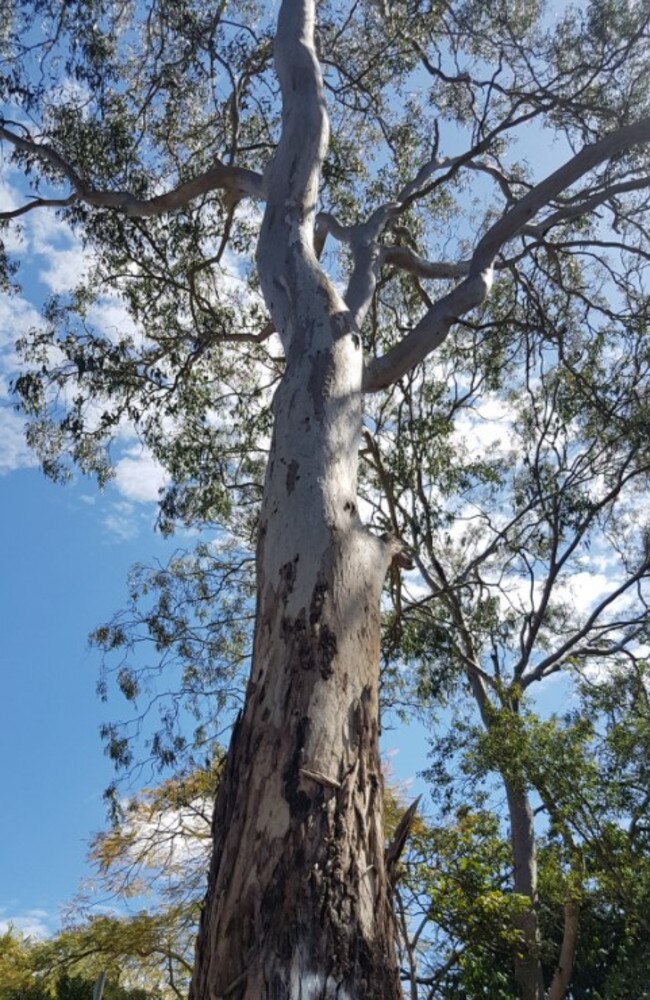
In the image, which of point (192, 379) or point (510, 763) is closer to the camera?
point (510, 763)

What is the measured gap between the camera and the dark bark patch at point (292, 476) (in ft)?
12.0

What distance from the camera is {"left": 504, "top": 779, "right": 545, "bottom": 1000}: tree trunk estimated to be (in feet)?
23.9

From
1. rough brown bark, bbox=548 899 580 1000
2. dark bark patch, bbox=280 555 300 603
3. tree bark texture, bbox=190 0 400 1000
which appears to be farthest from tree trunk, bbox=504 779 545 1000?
dark bark patch, bbox=280 555 300 603

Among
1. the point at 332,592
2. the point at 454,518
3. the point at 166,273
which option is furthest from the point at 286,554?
the point at 454,518

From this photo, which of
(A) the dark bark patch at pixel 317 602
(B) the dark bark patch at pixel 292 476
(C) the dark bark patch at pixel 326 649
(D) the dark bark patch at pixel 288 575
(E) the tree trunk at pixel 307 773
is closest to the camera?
(E) the tree trunk at pixel 307 773

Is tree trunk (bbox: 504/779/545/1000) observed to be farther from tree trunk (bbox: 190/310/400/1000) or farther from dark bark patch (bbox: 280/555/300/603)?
dark bark patch (bbox: 280/555/300/603)

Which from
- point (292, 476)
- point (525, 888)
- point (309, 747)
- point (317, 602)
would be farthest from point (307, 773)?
point (525, 888)

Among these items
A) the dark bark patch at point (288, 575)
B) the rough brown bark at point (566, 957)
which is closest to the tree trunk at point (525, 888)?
the rough brown bark at point (566, 957)

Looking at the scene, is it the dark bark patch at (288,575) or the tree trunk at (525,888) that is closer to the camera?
the dark bark patch at (288,575)

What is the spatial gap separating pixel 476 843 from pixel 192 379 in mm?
5244

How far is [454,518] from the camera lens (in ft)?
34.1

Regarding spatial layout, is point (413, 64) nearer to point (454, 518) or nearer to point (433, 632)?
point (454, 518)

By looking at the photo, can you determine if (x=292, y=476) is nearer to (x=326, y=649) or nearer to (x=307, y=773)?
(x=326, y=649)

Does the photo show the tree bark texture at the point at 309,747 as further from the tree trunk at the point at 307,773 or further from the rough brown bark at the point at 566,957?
the rough brown bark at the point at 566,957
